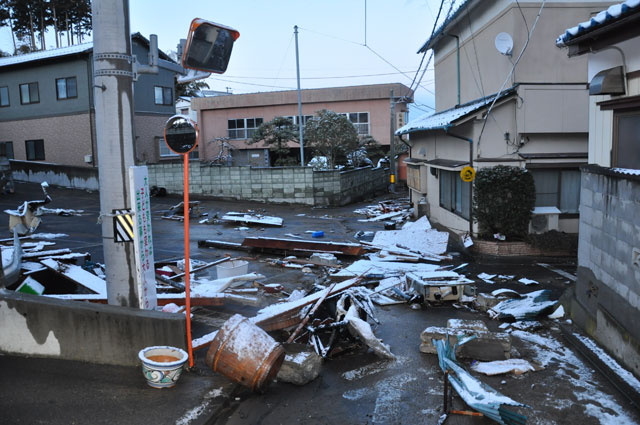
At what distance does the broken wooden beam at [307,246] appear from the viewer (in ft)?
46.5

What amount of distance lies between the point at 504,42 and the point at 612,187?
7.82 meters

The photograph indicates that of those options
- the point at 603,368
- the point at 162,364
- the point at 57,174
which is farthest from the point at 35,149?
the point at 603,368

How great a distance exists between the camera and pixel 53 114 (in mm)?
30938

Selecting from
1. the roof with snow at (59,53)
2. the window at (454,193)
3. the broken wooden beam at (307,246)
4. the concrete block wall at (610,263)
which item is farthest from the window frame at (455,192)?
the roof with snow at (59,53)

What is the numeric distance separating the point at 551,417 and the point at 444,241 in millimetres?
10272

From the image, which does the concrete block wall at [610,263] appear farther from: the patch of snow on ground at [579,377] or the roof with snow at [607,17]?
the roof with snow at [607,17]

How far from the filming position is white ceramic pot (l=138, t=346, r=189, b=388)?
5625mm

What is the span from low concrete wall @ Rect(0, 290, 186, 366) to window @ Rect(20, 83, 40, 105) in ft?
97.5

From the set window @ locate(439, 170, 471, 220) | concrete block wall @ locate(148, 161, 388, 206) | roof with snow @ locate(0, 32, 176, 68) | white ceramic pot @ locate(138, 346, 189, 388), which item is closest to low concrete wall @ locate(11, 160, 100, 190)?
concrete block wall @ locate(148, 161, 388, 206)

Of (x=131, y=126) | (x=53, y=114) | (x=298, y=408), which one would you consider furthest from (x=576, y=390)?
(x=53, y=114)

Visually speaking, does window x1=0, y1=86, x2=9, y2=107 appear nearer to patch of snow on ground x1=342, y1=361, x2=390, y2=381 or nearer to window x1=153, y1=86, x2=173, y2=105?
window x1=153, y1=86, x2=173, y2=105

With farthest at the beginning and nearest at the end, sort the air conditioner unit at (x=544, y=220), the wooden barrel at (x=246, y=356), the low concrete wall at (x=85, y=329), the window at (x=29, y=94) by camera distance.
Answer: the window at (x=29, y=94)
the air conditioner unit at (x=544, y=220)
the low concrete wall at (x=85, y=329)
the wooden barrel at (x=246, y=356)

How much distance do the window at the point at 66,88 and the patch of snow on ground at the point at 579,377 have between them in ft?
95.2

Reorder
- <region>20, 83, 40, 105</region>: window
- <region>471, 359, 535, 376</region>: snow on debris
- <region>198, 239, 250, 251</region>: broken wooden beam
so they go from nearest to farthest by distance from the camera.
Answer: <region>471, 359, 535, 376</region>: snow on debris
<region>198, 239, 250, 251</region>: broken wooden beam
<region>20, 83, 40, 105</region>: window
